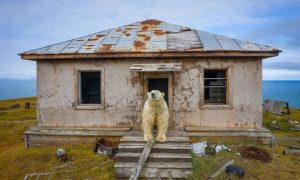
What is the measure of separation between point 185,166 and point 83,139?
172 inches

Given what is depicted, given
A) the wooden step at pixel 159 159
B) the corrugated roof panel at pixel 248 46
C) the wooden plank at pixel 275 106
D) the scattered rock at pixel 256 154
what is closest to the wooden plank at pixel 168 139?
the wooden step at pixel 159 159

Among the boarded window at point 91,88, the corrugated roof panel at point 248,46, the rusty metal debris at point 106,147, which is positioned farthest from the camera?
the boarded window at point 91,88

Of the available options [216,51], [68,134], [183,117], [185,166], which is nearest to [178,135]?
[183,117]

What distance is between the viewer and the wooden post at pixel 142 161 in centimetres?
628

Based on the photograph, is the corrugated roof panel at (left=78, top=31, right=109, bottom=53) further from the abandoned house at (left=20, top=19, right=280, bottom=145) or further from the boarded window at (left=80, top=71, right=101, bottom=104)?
the boarded window at (left=80, top=71, right=101, bottom=104)

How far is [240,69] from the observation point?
936 cm

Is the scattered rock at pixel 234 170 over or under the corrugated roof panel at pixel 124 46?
under

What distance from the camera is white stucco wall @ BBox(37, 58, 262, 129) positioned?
9375 mm

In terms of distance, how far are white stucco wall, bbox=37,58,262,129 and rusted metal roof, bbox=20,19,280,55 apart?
470 millimetres

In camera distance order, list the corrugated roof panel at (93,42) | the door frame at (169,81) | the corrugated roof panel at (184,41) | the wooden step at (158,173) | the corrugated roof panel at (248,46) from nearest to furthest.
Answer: the wooden step at (158,173) → the corrugated roof panel at (248,46) → the door frame at (169,81) → the corrugated roof panel at (184,41) → the corrugated roof panel at (93,42)

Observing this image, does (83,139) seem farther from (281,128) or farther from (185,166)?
(281,128)

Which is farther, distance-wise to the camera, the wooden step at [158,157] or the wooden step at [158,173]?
the wooden step at [158,157]

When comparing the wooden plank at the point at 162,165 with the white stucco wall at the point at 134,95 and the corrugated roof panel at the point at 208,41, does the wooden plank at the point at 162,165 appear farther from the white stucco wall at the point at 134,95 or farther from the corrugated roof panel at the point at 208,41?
the corrugated roof panel at the point at 208,41

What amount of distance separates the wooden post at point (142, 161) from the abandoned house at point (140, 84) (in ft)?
6.82
